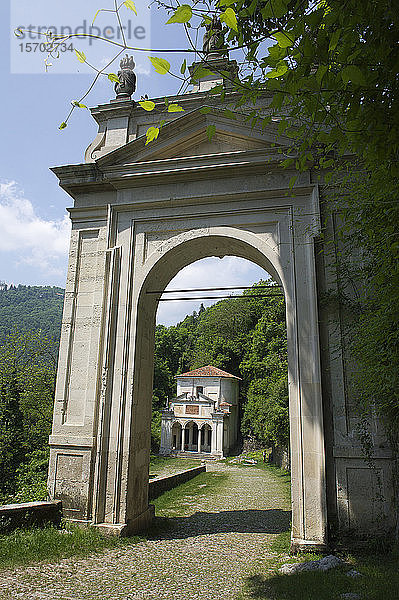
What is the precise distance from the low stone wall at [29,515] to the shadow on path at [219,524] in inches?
67.3

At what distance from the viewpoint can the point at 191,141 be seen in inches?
351

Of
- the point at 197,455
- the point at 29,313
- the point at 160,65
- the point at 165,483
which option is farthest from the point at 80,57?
the point at 29,313

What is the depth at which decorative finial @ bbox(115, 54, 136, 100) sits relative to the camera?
989 cm

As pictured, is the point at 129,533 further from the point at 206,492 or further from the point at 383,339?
the point at 206,492

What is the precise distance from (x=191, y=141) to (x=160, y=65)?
668 centimetres

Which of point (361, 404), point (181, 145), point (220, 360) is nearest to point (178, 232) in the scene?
point (181, 145)

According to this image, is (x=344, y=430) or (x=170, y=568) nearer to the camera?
(x=170, y=568)

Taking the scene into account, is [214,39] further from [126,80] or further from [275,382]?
[275,382]

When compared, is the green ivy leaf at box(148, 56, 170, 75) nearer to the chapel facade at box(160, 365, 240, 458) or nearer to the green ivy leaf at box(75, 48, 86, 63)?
the green ivy leaf at box(75, 48, 86, 63)

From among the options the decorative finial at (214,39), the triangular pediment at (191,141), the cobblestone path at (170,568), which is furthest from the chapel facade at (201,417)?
the decorative finial at (214,39)

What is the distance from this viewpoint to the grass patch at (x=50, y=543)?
616 cm

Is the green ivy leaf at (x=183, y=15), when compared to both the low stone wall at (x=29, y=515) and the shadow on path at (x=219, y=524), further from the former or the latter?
the shadow on path at (x=219, y=524)

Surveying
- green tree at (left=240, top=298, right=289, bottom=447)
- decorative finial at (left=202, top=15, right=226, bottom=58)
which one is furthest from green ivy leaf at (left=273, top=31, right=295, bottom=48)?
green tree at (left=240, top=298, right=289, bottom=447)

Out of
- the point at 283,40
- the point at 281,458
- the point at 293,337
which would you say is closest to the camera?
the point at 283,40
